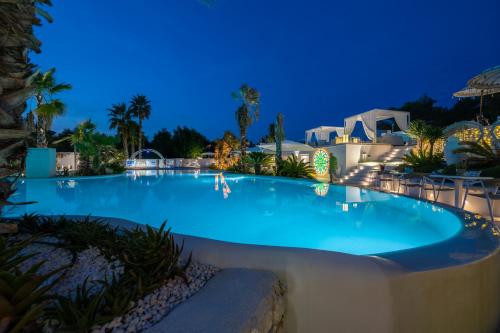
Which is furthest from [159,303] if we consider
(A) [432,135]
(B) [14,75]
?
(A) [432,135]

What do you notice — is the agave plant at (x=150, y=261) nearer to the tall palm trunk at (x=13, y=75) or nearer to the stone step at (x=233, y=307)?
the stone step at (x=233, y=307)

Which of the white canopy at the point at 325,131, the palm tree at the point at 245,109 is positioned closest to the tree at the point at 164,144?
the palm tree at the point at 245,109

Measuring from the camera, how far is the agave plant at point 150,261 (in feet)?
6.33

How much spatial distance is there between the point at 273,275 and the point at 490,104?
34397 mm

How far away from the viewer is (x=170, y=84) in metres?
72.8

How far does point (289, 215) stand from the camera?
6.57 meters

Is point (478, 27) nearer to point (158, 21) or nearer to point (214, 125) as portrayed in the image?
point (158, 21)

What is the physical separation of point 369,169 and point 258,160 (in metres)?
7.07

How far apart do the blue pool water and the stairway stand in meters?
3.43

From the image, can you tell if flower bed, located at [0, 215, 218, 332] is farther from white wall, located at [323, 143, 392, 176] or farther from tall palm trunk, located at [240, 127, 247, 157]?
tall palm trunk, located at [240, 127, 247, 157]

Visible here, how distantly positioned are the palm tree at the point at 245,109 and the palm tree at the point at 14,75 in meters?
16.9

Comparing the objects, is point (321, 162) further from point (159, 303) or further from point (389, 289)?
point (159, 303)

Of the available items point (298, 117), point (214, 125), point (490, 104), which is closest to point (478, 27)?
point (490, 104)

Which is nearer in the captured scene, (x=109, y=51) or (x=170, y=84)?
(x=109, y=51)
